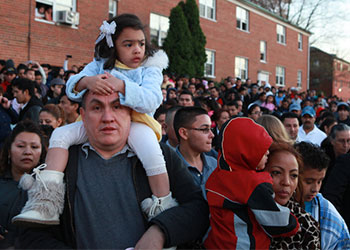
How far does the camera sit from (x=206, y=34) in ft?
78.9

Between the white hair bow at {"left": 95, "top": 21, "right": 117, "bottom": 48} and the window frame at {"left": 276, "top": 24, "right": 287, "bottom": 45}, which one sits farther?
the window frame at {"left": 276, "top": 24, "right": 287, "bottom": 45}

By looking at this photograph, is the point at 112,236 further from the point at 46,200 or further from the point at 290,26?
the point at 290,26

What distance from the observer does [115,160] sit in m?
2.33

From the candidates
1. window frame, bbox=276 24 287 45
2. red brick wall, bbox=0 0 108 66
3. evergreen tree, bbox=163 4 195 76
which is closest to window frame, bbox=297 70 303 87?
window frame, bbox=276 24 287 45

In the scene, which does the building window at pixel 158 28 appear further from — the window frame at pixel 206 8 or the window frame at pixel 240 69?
the window frame at pixel 240 69

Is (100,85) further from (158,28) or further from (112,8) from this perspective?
(158,28)

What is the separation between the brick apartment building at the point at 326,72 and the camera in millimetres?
46625

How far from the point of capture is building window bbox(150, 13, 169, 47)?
20375mm

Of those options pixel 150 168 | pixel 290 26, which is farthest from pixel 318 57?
pixel 150 168

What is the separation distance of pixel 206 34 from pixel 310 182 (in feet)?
72.4

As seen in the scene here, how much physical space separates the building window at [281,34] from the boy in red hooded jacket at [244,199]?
32230 millimetres

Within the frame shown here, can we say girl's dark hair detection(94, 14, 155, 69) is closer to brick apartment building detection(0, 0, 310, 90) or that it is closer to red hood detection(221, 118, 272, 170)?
red hood detection(221, 118, 272, 170)

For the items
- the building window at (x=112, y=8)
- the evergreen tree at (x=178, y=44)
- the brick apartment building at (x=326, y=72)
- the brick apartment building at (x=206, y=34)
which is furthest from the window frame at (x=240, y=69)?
the brick apartment building at (x=326, y=72)

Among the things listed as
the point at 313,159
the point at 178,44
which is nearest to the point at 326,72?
the point at 178,44
